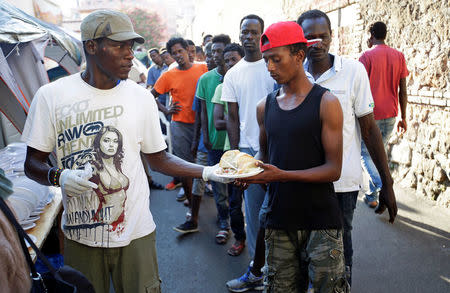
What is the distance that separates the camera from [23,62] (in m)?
4.90

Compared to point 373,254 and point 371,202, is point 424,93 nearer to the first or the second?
point 371,202

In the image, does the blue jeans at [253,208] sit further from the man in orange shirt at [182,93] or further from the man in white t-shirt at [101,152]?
the man in orange shirt at [182,93]

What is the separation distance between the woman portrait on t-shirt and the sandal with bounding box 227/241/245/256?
2.45m

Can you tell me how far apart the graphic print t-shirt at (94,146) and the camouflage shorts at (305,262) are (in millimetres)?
877

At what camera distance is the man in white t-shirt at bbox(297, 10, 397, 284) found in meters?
2.90

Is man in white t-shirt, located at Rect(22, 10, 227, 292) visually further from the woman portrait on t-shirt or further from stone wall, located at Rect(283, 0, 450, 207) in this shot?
stone wall, located at Rect(283, 0, 450, 207)

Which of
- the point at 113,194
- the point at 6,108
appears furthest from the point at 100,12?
the point at 6,108

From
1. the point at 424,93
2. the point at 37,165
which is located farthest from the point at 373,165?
the point at 37,165

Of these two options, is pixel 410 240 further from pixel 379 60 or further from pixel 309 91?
pixel 309 91

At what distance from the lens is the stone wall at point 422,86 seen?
5.31m

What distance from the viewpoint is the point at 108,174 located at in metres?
2.25

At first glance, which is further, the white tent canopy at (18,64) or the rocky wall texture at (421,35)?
the rocky wall texture at (421,35)

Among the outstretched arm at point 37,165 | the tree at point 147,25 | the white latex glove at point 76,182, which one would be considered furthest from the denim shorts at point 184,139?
the tree at point 147,25

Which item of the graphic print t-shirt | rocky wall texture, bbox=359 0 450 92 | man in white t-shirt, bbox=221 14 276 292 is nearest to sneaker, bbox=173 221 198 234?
man in white t-shirt, bbox=221 14 276 292
